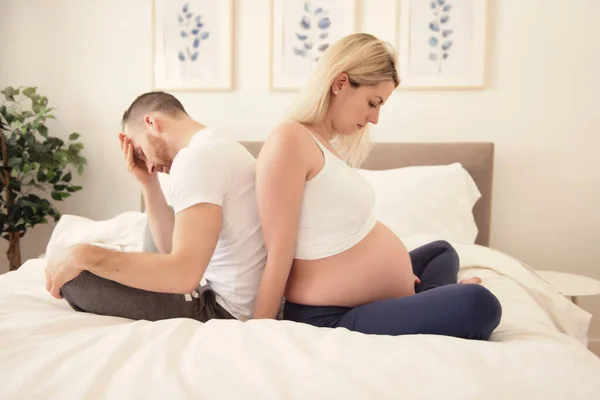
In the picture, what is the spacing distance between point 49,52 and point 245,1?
3.91ft

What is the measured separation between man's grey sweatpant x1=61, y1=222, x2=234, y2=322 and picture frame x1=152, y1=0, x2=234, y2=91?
193cm

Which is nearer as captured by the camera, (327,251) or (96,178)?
(327,251)

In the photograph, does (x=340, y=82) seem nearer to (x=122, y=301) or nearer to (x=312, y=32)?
(x=122, y=301)

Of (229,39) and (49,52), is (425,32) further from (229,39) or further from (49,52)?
(49,52)

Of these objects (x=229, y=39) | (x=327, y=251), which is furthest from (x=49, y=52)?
(x=327, y=251)

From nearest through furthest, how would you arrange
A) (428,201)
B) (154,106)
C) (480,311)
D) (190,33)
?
(480,311) → (154,106) → (428,201) → (190,33)

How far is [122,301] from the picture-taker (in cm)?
121

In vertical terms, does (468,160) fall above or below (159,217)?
above

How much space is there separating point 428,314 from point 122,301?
0.65 metres

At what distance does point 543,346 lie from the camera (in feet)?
3.43

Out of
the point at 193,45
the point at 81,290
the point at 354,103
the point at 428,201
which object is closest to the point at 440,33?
the point at 428,201

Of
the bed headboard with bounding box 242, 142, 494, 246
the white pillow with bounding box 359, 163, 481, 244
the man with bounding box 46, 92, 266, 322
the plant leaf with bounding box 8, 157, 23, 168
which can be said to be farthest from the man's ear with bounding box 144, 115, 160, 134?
the plant leaf with bounding box 8, 157, 23, 168

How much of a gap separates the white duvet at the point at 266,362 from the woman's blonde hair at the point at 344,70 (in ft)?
1.99

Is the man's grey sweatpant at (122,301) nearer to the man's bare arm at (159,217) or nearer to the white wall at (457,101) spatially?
the man's bare arm at (159,217)
